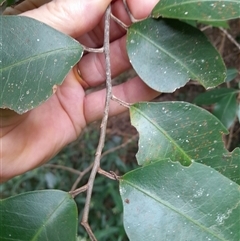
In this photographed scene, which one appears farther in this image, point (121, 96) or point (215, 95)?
point (215, 95)

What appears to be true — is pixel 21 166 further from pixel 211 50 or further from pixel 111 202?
pixel 111 202

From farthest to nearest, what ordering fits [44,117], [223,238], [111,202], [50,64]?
[111,202]
[44,117]
[50,64]
[223,238]

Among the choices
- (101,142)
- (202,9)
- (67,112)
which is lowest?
(67,112)

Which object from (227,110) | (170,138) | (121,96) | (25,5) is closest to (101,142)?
(170,138)

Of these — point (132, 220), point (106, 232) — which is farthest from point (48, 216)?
point (106, 232)

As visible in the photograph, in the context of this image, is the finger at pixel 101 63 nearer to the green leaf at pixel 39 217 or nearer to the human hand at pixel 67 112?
the human hand at pixel 67 112

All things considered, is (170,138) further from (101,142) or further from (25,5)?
(25,5)
